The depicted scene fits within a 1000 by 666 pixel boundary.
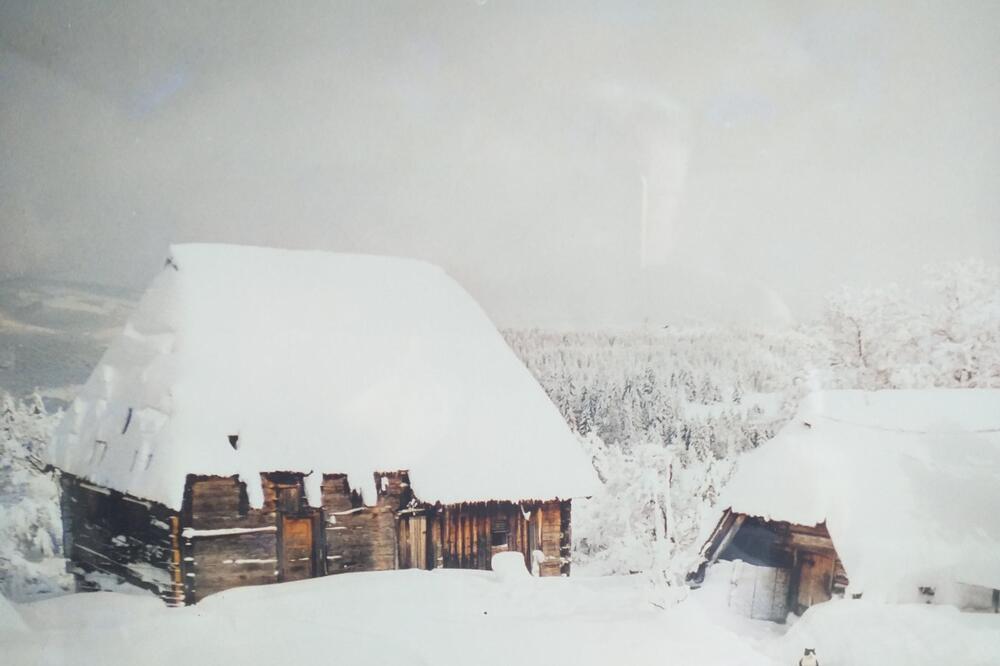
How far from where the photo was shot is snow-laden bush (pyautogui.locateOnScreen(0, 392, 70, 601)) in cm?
454

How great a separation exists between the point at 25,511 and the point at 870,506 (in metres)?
6.93

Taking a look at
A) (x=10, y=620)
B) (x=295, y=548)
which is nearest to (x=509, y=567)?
(x=295, y=548)

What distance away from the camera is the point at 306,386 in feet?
15.2

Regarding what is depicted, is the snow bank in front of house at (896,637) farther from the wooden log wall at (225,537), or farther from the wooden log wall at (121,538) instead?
the wooden log wall at (121,538)

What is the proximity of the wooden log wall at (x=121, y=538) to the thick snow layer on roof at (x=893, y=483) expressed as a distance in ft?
15.0

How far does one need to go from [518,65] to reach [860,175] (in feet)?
9.53

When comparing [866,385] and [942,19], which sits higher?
[942,19]

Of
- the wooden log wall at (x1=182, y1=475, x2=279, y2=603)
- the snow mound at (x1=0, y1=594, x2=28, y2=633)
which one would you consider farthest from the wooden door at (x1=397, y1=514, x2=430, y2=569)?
the snow mound at (x1=0, y1=594, x2=28, y2=633)

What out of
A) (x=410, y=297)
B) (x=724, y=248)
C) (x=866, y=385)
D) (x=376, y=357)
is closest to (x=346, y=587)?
(x=376, y=357)

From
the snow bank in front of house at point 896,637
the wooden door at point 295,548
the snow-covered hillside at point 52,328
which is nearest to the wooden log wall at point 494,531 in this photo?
the wooden door at point 295,548

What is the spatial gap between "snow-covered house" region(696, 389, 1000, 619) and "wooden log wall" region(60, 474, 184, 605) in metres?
4.38

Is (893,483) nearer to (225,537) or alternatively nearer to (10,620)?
(225,537)

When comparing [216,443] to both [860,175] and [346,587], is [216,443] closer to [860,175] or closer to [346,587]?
[346,587]

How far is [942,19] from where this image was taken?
442 centimetres
